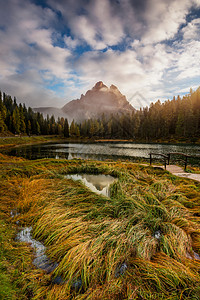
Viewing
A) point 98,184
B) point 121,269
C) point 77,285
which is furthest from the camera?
point 98,184

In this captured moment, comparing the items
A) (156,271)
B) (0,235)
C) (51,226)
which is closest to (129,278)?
(156,271)

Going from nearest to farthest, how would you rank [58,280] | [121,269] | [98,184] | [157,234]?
[58,280] < [121,269] < [157,234] < [98,184]

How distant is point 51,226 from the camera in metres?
4.05

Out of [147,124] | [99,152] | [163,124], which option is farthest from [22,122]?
[163,124]

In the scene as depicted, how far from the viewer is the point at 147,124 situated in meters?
74.2

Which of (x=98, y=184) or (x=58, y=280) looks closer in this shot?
(x=58, y=280)

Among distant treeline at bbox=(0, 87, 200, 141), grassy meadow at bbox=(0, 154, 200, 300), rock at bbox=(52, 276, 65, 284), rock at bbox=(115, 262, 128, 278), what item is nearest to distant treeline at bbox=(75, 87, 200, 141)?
distant treeline at bbox=(0, 87, 200, 141)

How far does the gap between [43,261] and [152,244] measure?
258 centimetres

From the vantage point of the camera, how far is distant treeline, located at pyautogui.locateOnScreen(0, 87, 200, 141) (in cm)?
5778

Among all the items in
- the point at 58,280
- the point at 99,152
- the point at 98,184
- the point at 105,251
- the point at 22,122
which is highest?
the point at 22,122

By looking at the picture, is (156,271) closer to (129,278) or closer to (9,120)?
(129,278)

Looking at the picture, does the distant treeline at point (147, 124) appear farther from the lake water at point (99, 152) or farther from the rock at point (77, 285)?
the rock at point (77, 285)

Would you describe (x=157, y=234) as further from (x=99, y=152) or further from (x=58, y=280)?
(x=99, y=152)

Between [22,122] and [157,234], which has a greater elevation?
[22,122]
